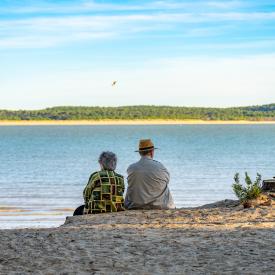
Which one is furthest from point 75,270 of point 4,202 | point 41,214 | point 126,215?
point 4,202

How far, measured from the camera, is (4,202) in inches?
746

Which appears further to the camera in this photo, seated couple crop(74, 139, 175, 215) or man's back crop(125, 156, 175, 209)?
man's back crop(125, 156, 175, 209)

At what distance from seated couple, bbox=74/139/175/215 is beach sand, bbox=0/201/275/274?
36 cm

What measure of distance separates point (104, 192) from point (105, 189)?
0.08m

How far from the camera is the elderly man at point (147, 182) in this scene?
10.0m

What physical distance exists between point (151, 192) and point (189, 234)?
7.29ft

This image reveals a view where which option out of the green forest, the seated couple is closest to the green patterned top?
the seated couple

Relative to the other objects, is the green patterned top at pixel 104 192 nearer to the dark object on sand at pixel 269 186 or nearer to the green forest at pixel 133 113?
the dark object on sand at pixel 269 186

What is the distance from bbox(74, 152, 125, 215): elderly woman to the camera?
9617mm

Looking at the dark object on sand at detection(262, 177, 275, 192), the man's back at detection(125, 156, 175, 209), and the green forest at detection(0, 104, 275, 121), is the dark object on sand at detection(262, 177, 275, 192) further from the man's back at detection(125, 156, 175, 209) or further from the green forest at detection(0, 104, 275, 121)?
the green forest at detection(0, 104, 275, 121)

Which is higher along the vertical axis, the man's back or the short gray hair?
the short gray hair

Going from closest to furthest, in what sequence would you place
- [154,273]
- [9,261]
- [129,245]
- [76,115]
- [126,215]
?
[154,273], [9,261], [129,245], [126,215], [76,115]

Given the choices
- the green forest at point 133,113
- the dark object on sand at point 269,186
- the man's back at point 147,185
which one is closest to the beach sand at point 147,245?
the man's back at point 147,185

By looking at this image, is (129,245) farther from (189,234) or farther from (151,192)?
(151,192)
